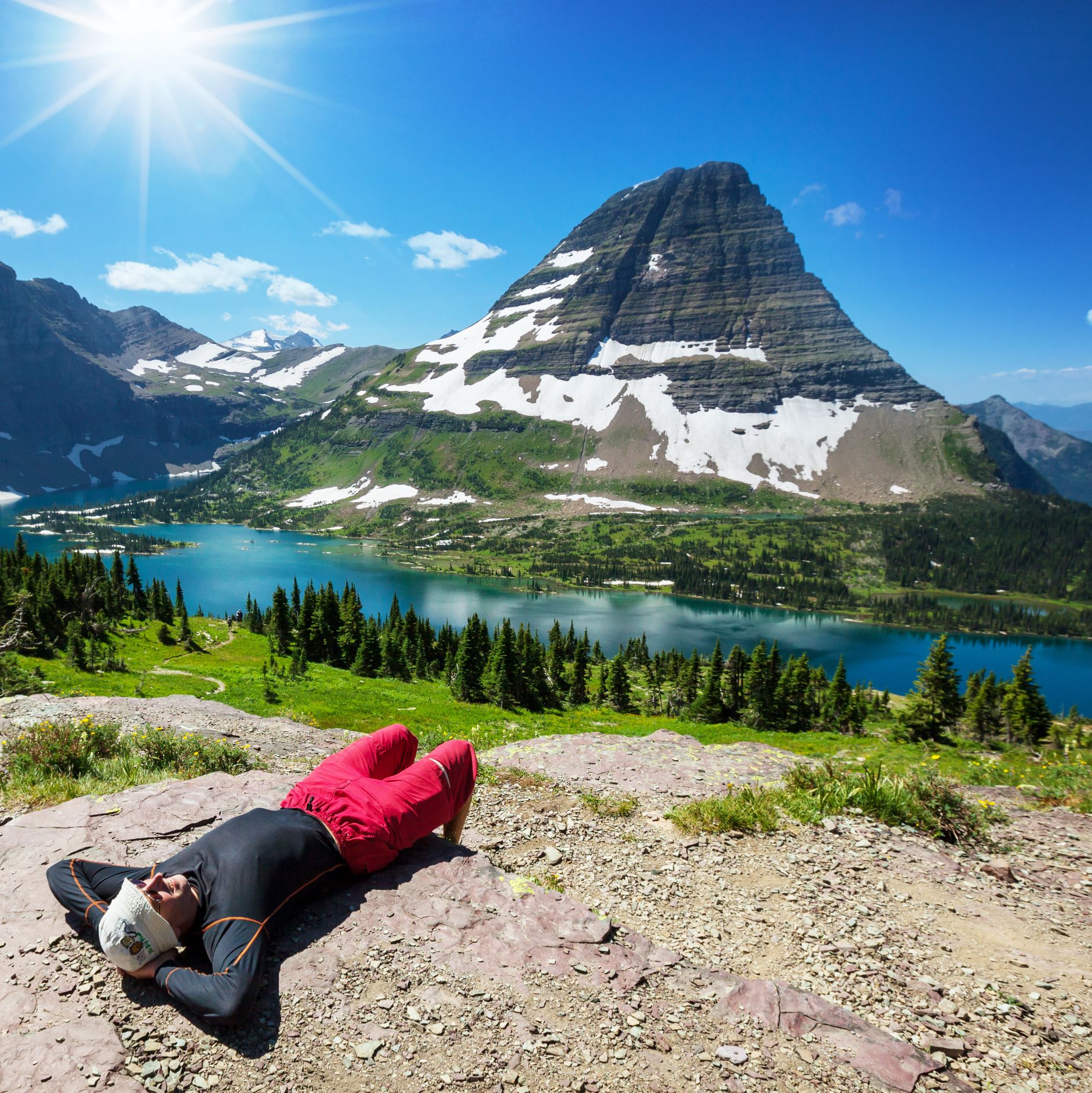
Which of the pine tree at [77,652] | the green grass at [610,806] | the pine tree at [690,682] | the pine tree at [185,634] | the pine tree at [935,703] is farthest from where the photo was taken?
the pine tree at [690,682]

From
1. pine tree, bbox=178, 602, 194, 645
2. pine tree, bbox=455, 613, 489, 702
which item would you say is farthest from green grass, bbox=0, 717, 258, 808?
pine tree, bbox=178, 602, 194, 645

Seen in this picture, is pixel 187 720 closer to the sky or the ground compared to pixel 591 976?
closer to the ground

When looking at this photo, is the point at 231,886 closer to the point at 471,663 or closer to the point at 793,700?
the point at 471,663

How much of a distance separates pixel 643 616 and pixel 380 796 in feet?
426

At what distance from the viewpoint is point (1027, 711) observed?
32.2m

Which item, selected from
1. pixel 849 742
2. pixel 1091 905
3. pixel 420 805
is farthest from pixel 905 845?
pixel 849 742

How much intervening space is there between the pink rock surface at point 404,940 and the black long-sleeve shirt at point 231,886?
35 cm

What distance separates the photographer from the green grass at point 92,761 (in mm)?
7230

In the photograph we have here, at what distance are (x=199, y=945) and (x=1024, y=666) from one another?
41319mm

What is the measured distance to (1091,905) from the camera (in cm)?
660

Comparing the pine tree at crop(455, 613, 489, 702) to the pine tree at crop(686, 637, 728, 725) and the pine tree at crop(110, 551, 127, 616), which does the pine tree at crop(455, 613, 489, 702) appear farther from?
the pine tree at crop(110, 551, 127, 616)

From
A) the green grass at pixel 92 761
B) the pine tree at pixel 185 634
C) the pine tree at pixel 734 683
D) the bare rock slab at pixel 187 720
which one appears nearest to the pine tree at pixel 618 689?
the pine tree at pixel 734 683

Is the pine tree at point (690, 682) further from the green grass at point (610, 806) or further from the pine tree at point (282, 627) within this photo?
the green grass at point (610, 806)

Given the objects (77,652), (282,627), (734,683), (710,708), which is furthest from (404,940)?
(282,627)
